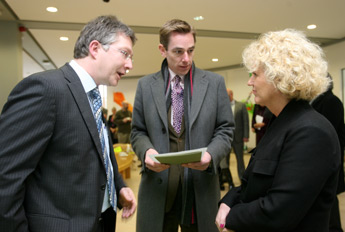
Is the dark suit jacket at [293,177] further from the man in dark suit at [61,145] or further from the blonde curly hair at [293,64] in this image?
the man in dark suit at [61,145]

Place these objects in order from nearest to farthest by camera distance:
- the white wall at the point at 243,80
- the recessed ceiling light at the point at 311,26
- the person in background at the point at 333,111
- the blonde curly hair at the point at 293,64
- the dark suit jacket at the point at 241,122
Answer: the blonde curly hair at the point at 293,64, the person in background at the point at 333,111, the dark suit jacket at the point at 241,122, the recessed ceiling light at the point at 311,26, the white wall at the point at 243,80

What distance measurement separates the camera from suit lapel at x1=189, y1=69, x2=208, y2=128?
5.33 feet

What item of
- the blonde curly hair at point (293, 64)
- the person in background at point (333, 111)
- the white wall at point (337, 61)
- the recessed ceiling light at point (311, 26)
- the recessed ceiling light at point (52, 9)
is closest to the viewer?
the blonde curly hair at point (293, 64)

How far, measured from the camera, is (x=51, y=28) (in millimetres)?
6109

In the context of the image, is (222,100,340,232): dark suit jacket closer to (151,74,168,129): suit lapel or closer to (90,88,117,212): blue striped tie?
(90,88,117,212): blue striped tie

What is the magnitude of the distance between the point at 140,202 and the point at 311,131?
1110 millimetres

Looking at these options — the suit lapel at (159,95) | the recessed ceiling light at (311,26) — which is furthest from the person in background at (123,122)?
the suit lapel at (159,95)

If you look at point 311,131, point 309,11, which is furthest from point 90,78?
point 309,11

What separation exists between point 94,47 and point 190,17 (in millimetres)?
4794

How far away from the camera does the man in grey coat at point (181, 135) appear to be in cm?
160

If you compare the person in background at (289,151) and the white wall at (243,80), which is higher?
the white wall at (243,80)

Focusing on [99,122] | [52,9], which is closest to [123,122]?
[52,9]

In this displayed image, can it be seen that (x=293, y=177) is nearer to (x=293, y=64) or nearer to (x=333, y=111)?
(x=293, y=64)

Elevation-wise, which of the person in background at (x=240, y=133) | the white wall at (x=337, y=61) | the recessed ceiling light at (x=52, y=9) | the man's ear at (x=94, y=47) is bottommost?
the person in background at (x=240, y=133)
